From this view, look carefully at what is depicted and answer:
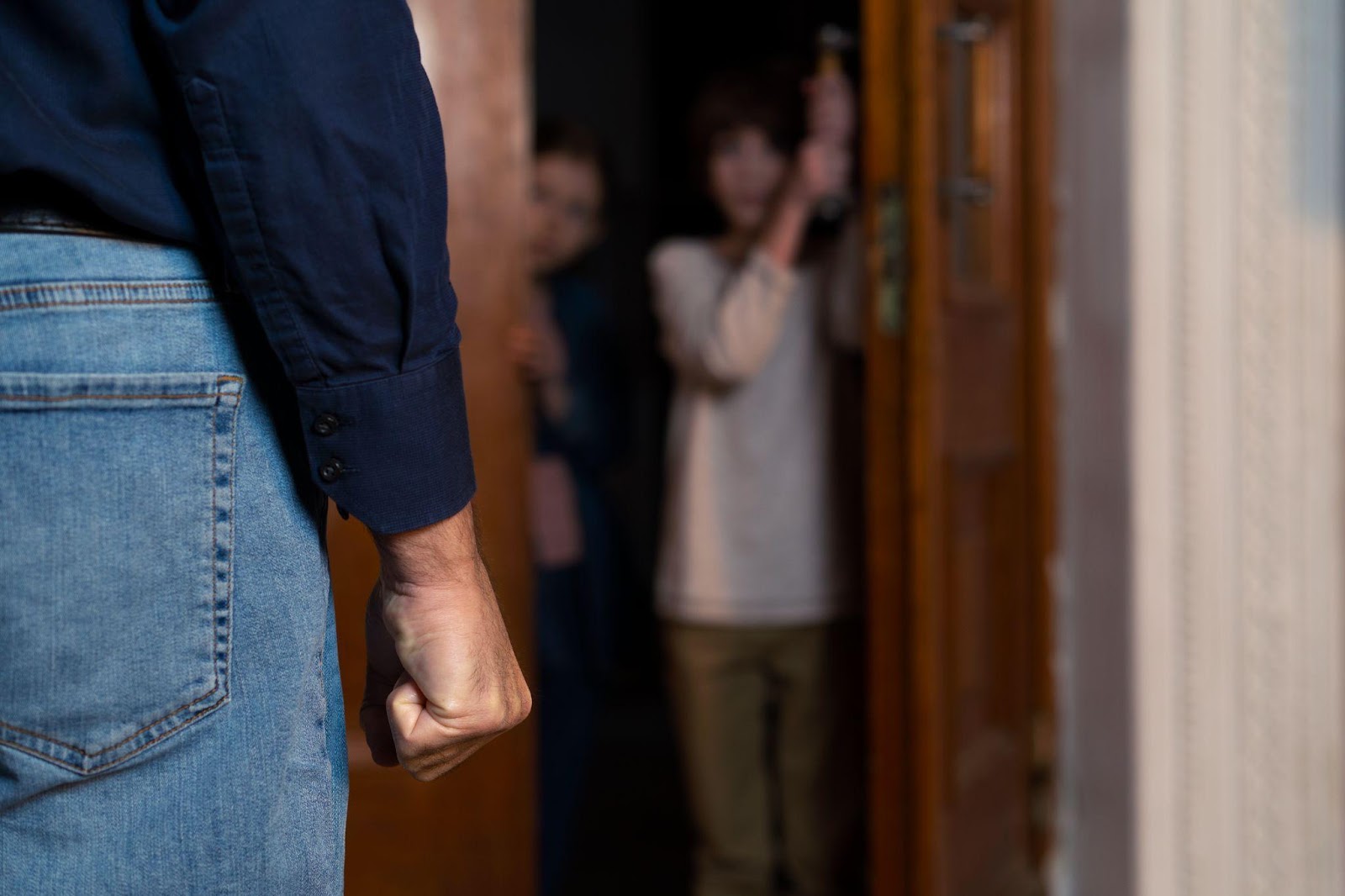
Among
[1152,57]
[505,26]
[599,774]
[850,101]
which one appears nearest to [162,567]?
[505,26]

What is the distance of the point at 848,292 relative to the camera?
2.10 m

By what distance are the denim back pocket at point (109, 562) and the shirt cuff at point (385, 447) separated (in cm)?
5

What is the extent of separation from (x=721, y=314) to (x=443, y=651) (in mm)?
1503

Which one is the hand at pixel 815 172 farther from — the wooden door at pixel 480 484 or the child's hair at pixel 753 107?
the wooden door at pixel 480 484

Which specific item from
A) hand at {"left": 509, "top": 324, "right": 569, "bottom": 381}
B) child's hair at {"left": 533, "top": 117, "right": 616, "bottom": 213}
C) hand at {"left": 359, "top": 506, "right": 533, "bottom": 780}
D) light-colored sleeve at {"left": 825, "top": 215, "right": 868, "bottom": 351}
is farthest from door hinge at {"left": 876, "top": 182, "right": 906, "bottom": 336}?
hand at {"left": 359, "top": 506, "right": 533, "bottom": 780}

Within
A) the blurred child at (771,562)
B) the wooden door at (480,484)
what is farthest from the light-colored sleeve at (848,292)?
the wooden door at (480,484)

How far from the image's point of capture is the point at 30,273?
1.84ft

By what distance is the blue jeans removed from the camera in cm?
55

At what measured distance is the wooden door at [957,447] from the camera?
177 centimetres

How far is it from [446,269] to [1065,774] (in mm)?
1921

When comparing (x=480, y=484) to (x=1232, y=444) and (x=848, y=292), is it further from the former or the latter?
(x=1232, y=444)

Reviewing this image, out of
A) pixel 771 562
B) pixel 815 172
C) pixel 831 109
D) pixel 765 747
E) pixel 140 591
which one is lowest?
pixel 765 747

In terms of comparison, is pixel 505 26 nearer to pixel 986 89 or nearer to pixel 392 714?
pixel 986 89

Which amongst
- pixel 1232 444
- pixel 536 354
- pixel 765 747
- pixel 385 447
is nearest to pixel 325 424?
pixel 385 447
